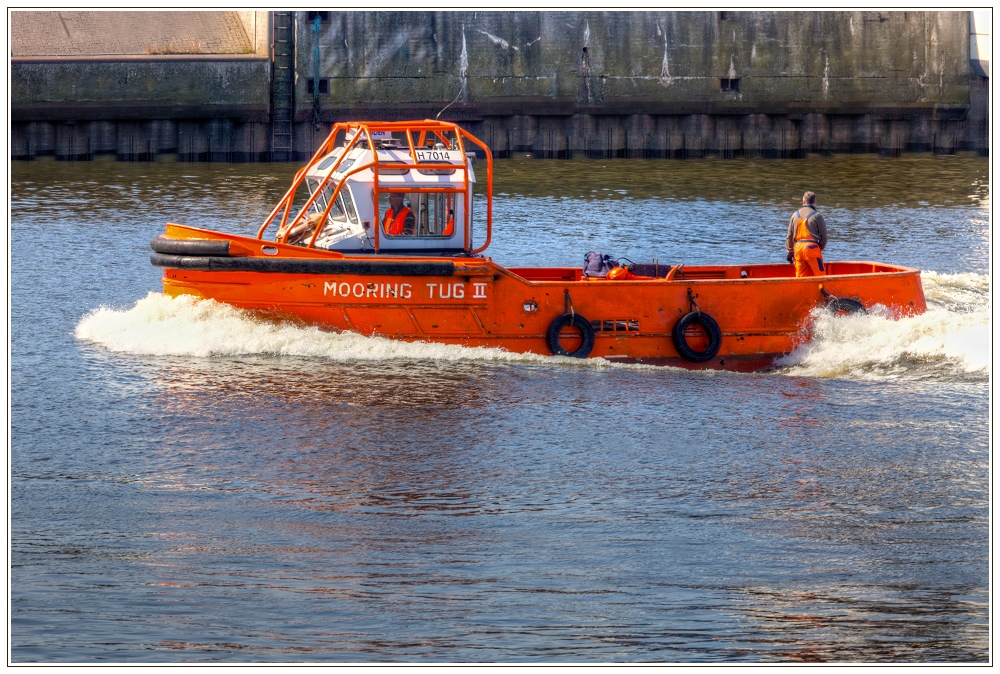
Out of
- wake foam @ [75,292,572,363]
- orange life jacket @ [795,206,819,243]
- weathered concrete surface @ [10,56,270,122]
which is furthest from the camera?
weathered concrete surface @ [10,56,270,122]

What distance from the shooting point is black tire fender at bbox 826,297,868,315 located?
1426cm

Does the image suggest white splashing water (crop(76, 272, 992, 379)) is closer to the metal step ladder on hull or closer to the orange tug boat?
the orange tug boat

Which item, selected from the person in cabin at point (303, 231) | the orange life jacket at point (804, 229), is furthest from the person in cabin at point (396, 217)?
the orange life jacket at point (804, 229)

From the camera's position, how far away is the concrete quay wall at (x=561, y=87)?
31.4 metres

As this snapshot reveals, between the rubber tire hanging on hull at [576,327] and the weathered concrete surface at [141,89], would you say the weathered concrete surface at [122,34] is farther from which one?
the rubber tire hanging on hull at [576,327]

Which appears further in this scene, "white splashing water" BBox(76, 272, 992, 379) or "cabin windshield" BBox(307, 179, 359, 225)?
"cabin windshield" BBox(307, 179, 359, 225)

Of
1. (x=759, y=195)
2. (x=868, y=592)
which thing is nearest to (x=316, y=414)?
(x=868, y=592)

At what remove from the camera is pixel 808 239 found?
14.9m

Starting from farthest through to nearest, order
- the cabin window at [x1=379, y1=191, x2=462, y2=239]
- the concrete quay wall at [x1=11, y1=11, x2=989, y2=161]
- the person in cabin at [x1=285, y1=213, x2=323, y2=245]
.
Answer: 1. the concrete quay wall at [x1=11, y1=11, x2=989, y2=161]
2. the person in cabin at [x1=285, y1=213, x2=323, y2=245]
3. the cabin window at [x1=379, y1=191, x2=462, y2=239]

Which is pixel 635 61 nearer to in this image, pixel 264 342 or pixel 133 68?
pixel 133 68

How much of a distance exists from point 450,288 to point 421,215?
3.46 feet

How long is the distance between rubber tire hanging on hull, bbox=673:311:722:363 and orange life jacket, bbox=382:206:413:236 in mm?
3099

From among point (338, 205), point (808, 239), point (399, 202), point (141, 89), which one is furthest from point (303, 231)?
point (141, 89)

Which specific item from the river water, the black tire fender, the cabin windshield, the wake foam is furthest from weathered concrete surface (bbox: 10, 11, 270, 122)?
the black tire fender
